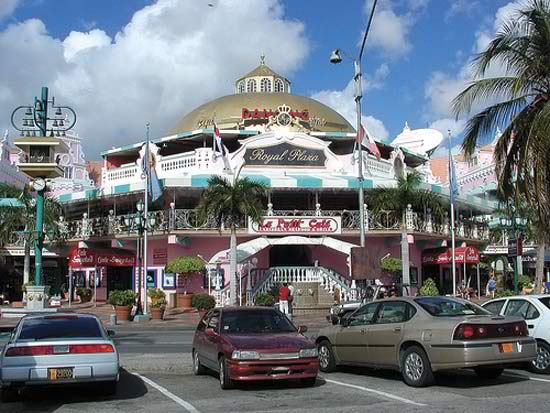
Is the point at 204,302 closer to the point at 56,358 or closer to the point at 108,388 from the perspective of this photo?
the point at 108,388

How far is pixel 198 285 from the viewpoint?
127 ft

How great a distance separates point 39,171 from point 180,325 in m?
9.10

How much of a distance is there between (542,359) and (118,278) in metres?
35.6

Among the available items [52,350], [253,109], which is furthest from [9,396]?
[253,109]

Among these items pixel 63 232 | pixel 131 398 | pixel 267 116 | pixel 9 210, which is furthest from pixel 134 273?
pixel 131 398

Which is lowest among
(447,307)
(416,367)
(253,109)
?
(416,367)

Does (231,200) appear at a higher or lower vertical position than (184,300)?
higher

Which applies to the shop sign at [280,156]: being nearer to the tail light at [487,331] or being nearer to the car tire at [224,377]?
the car tire at [224,377]

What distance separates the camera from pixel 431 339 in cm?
1049

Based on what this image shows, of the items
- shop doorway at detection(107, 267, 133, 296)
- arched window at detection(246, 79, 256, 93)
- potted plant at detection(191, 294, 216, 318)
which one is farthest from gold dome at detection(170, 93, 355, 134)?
potted plant at detection(191, 294, 216, 318)

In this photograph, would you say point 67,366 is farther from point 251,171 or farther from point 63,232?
point 63,232

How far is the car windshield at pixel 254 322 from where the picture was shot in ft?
38.4

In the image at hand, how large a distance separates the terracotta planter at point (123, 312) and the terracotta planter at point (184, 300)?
6.57 m

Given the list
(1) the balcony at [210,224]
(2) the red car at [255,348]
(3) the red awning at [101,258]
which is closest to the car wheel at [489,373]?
(2) the red car at [255,348]
